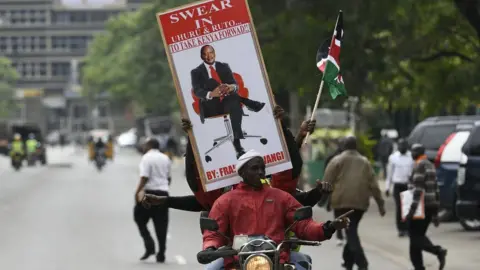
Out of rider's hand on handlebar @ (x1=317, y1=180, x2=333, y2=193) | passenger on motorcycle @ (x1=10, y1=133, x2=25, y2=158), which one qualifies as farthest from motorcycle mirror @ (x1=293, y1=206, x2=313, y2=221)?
passenger on motorcycle @ (x1=10, y1=133, x2=25, y2=158)

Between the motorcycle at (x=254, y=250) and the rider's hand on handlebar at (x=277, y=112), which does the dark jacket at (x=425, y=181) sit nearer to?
the rider's hand on handlebar at (x=277, y=112)

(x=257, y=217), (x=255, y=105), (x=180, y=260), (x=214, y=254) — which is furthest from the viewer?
(x=180, y=260)

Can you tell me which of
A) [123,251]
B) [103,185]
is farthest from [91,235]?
[103,185]

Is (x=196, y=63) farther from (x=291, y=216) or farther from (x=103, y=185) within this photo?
(x=103, y=185)

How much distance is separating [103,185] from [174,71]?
131 ft

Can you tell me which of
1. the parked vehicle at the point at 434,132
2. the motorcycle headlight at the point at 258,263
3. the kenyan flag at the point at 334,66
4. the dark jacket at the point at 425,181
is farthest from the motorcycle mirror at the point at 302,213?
the parked vehicle at the point at 434,132

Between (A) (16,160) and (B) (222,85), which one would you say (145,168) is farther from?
(A) (16,160)

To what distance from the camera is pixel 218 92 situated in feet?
36.3

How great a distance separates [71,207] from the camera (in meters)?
36.2

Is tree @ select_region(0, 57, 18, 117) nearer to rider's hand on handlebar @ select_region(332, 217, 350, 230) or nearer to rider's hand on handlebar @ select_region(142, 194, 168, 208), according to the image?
rider's hand on handlebar @ select_region(142, 194, 168, 208)

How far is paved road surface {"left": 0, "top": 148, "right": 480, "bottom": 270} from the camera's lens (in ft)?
66.0

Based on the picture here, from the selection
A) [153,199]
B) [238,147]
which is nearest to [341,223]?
[153,199]

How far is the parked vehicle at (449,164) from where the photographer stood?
84.2 ft

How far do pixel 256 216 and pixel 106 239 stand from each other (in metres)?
15.6
